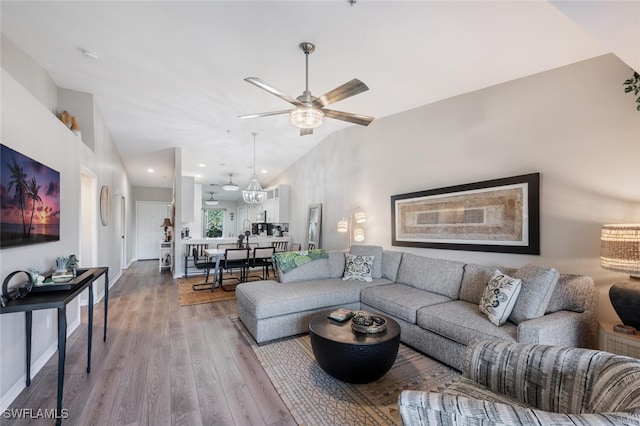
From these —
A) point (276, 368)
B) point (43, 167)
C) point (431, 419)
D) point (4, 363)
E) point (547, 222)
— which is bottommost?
point (276, 368)

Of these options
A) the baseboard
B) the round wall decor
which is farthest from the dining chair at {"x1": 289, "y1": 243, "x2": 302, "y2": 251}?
the baseboard

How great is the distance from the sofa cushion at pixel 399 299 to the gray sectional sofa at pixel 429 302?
10mm

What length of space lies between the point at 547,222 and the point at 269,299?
2.94 metres

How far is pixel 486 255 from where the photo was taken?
3258mm

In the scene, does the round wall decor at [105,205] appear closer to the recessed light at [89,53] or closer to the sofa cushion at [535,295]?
the recessed light at [89,53]

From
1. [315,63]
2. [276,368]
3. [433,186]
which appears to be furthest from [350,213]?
[276,368]

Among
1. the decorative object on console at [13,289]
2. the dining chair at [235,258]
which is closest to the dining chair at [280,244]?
the dining chair at [235,258]

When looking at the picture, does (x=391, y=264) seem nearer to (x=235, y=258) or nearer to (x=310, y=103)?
(x=310, y=103)

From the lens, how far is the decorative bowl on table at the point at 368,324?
89.9 inches

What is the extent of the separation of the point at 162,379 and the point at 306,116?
8.63 feet

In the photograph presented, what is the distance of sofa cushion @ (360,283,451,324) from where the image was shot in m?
2.88

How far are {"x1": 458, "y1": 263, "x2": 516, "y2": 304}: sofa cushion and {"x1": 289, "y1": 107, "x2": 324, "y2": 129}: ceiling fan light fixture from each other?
230cm

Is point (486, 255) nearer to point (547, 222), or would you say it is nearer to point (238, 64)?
point (547, 222)

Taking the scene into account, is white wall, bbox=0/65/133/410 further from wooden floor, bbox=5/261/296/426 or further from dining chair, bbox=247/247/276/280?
dining chair, bbox=247/247/276/280
